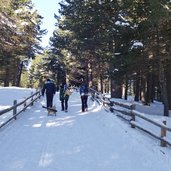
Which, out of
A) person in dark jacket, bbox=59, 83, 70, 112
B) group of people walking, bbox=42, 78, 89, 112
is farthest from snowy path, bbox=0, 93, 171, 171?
person in dark jacket, bbox=59, 83, 70, 112

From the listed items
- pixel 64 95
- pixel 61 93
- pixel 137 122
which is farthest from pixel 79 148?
pixel 61 93

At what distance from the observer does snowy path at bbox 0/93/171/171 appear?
9789mm

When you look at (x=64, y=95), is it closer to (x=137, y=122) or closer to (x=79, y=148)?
(x=137, y=122)

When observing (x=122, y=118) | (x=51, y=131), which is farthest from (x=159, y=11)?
(x=51, y=131)

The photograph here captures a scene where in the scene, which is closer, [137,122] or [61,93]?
[137,122]

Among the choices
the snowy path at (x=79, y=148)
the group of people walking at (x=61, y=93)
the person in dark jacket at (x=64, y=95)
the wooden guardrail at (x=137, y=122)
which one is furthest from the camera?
the person in dark jacket at (x=64, y=95)

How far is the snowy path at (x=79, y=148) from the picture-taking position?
9789 millimetres

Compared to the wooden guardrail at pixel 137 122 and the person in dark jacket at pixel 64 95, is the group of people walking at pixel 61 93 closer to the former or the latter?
the person in dark jacket at pixel 64 95

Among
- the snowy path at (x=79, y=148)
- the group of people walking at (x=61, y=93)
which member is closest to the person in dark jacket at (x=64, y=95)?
the group of people walking at (x=61, y=93)

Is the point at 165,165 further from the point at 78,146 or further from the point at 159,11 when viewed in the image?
the point at 159,11

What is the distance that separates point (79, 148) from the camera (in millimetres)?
11914

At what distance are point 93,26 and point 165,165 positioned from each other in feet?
75.2

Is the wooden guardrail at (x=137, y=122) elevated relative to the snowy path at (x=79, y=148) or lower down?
elevated

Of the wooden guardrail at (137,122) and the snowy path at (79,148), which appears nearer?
the snowy path at (79,148)
